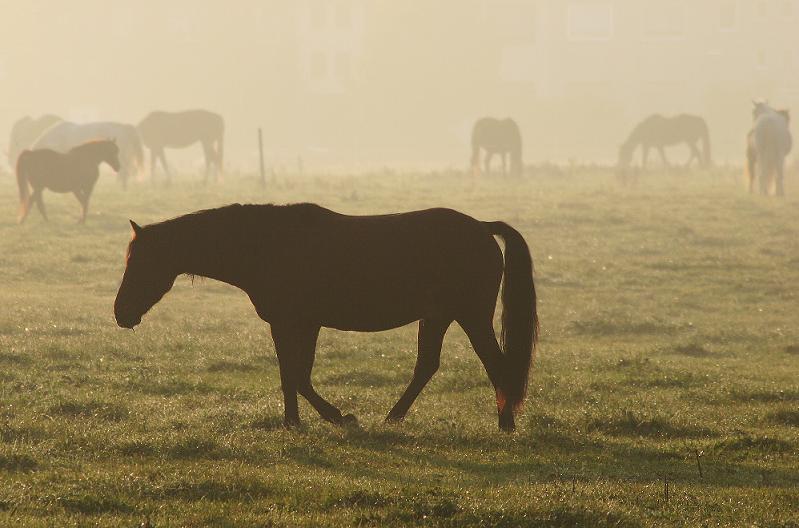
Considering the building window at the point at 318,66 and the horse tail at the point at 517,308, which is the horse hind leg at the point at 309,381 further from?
the building window at the point at 318,66

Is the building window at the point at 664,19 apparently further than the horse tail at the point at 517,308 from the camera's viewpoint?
Yes

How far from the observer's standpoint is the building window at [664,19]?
484ft

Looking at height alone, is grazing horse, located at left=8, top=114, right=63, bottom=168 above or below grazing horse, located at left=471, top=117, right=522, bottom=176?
above

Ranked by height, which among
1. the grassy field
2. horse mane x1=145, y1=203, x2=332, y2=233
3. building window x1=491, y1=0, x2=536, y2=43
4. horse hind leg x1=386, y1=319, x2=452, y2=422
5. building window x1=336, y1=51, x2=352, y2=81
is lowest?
the grassy field

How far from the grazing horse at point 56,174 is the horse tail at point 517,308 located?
62.0 feet

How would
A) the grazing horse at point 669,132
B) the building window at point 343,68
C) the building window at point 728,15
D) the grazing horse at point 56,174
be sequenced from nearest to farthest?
the grazing horse at point 56,174, the grazing horse at point 669,132, the building window at point 343,68, the building window at point 728,15

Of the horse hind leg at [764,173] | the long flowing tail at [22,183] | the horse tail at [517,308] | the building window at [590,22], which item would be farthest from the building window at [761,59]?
the horse tail at [517,308]

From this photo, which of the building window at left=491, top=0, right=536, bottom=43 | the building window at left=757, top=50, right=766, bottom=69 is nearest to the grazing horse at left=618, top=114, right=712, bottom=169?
the building window at left=491, top=0, right=536, bottom=43

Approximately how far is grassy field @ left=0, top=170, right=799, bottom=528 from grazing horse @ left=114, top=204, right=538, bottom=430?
0.68 m

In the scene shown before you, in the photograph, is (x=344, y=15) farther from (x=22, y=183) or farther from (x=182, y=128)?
(x=22, y=183)

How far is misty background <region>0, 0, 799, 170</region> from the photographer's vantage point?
9681 centimetres

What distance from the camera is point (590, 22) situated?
505 ft

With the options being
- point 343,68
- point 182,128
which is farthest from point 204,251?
point 343,68

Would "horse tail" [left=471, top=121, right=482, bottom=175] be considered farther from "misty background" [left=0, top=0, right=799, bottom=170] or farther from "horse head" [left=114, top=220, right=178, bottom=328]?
"horse head" [left=114, top=220, right=178, bottom=328]
